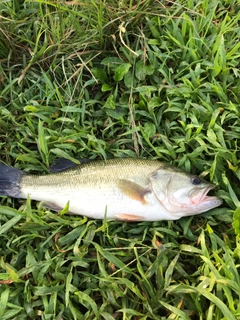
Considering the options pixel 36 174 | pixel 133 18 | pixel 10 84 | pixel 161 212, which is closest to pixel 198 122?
pixel 161 212

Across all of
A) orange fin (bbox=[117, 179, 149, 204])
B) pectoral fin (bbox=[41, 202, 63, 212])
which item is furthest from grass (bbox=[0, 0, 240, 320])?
orange fin (bbox=[117, 179, 149, 204])

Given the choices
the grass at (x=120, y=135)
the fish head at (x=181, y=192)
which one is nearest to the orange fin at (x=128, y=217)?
the grass at (x=120, y=135)

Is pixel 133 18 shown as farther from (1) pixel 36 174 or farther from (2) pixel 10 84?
(1) pixel 36 174

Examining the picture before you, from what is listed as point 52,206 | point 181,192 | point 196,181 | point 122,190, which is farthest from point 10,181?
point 196,181

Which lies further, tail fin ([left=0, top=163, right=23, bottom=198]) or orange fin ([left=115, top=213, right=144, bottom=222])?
tail fin ([left=0, top=163, right=23, bottom=198])

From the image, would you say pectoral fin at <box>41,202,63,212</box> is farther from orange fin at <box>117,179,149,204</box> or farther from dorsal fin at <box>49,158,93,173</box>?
orange fin at <box>117,179,149,204</box>

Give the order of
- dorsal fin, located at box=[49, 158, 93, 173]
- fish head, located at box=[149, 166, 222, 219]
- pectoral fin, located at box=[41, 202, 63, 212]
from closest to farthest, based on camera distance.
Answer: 1. fish head, located at box=[149, 166, 222, 219]
2. pectoral fin, located at box=[41, 202, 63, 212]
3. dorsal fin, located at box=[49, 158, 93, 173]

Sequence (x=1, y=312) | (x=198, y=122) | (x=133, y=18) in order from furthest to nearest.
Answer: (x=133, y=18) → (x=198, y=122) → (x=1, y=312)

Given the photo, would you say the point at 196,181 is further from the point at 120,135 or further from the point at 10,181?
the point at 10,181
